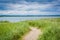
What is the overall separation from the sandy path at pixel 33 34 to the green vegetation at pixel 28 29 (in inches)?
1.3

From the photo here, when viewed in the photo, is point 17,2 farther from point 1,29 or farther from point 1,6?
point 1,29

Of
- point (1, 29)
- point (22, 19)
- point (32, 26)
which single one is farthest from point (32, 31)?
point (1, 29)

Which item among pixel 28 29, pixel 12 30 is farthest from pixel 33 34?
→ pixel 12 30

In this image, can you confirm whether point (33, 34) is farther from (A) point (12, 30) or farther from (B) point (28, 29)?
(A) point (12, 30)

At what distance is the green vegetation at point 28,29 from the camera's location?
1552 mm

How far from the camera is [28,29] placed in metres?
1.58

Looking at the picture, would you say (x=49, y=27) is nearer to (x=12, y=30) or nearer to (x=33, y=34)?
(x=33, y=34)

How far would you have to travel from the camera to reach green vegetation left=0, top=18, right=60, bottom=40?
1552 millimetres

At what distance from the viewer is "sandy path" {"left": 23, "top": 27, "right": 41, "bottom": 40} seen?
1.56 meters

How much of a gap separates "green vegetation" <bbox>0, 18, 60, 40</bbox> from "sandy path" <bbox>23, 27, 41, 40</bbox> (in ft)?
0.11

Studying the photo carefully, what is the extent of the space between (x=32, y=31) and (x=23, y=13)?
19 centimetres

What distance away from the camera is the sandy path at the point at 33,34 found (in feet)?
5.10

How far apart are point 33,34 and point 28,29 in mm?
68

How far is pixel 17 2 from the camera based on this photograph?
5.25 feet
